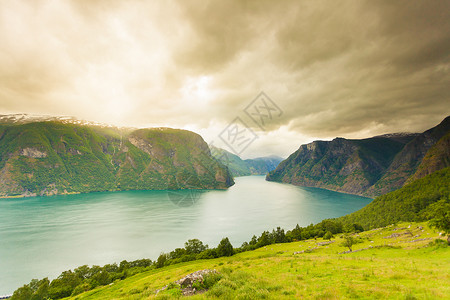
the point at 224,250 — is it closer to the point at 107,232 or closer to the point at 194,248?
the point at 194,248

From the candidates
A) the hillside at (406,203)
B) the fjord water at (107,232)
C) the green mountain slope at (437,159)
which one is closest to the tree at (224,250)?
the fjord water at (107,232)

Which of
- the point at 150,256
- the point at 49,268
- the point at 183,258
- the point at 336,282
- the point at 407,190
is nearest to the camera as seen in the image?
the point at 336,282

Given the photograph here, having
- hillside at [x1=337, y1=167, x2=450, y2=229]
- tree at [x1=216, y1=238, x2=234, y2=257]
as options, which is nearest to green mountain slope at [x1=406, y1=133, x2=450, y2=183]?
hillside at [x1=337, y1=167, x2=450, y2=229]

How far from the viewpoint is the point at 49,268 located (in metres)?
63.9

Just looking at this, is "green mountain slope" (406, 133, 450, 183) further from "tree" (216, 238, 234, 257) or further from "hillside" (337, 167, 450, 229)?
"tree" (216, 238, 234, 257)

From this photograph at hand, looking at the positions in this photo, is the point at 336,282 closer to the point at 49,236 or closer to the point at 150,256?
the point at 150,256

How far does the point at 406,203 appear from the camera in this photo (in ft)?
336

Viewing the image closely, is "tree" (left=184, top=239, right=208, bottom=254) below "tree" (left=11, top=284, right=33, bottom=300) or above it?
below

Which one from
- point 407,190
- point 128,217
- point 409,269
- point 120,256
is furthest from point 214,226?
point 407,190

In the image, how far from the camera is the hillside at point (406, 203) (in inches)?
3728

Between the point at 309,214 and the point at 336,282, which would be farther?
the point at 309,214

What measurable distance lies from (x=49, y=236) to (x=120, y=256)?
50357 millimetres

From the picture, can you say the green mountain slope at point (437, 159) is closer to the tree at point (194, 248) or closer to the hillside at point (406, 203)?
the hillside at point (406, 203)

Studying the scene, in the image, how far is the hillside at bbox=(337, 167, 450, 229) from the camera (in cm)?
9469
